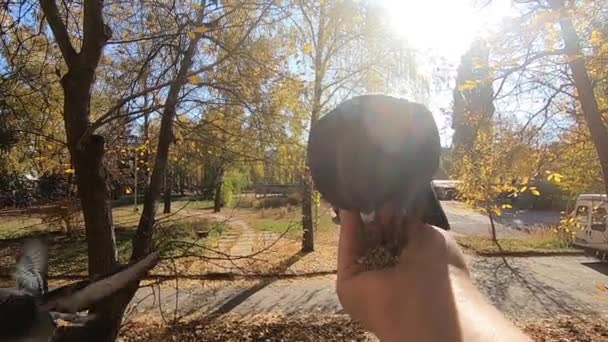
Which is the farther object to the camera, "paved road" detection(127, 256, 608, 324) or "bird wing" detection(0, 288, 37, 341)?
"paved road" detection(127, 256, 608, 324)

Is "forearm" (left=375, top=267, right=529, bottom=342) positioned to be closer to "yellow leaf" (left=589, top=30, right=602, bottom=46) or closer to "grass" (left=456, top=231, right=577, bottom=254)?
"yellow leaf" (left=589, top=30, right=602, bottom=46)

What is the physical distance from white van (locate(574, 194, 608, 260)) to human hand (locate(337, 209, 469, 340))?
15439 millimetres

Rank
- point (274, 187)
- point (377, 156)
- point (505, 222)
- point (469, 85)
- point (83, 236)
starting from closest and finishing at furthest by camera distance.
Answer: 1. point (377, 156)
2. point (469, 85)
3. point (274, 187)
4. point (83, 236)
5. point (505, 222)

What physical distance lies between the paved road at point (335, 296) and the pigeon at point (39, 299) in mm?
6452

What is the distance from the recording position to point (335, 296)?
8.76 m

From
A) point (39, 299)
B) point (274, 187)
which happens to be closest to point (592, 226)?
point (274, 187)

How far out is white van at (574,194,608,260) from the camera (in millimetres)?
14247

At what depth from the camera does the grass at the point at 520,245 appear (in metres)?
15.7

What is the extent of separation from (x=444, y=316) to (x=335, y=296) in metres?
8.40

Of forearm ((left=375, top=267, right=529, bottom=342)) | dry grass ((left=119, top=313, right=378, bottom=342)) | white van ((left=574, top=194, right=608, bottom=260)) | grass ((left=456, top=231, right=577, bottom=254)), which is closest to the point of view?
forearm ((left=375, top=267, right=529, bottom=342))

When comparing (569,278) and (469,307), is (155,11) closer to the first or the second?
(469,307)

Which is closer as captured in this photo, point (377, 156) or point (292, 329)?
point (377, 156)

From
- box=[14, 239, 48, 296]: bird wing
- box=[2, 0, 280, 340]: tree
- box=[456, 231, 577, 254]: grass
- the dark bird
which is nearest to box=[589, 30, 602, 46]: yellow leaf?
box=[2, 0, 280, 340]: tree

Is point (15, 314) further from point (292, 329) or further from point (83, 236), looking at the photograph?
point (83, 236)
